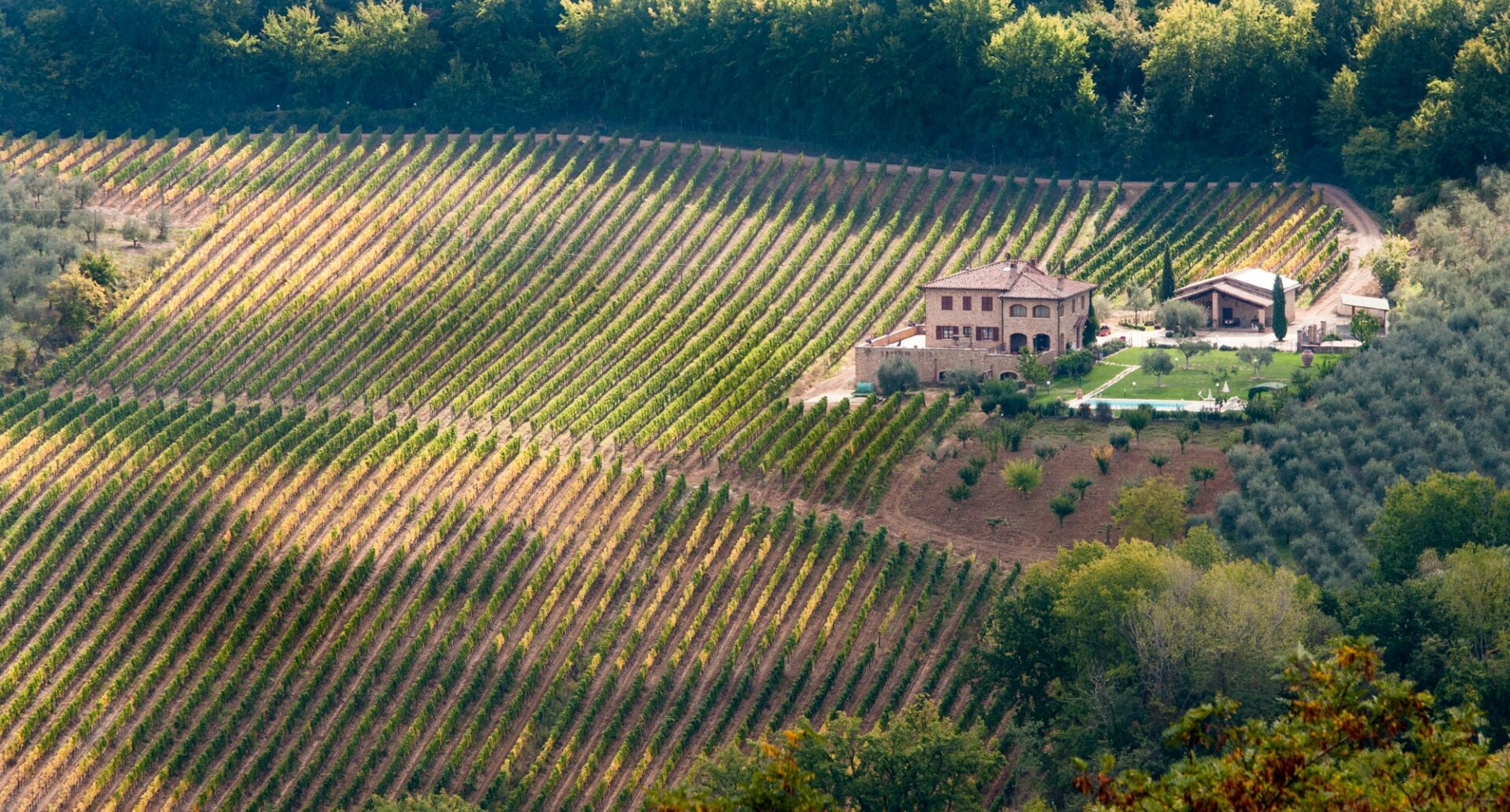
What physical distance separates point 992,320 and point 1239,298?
11435 millimetres

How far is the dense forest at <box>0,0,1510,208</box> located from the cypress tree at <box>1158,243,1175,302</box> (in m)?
13.7

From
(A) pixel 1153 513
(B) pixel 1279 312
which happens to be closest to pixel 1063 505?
(A) pixel 1153 513

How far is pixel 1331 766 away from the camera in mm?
37656

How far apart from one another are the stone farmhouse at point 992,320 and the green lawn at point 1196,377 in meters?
3.17

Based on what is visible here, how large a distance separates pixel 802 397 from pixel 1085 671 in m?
27.3

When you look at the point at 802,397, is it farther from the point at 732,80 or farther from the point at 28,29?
the point at 28,29

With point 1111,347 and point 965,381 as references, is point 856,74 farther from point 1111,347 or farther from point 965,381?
point 965,381

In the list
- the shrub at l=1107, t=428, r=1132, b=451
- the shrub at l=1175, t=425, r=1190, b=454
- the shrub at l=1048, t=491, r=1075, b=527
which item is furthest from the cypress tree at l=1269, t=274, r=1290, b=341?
the shrub at l=1048, t=491, r=1075, b=527

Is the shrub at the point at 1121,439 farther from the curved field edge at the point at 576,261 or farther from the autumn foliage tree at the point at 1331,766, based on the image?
the autumn foliage tree at the point at 1331,766

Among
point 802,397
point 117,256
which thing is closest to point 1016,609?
point 802,397

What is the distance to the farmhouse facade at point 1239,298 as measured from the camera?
313 feet

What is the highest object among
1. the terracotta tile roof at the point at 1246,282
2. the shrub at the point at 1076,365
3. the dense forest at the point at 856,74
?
the dense forest at the point at 856,74

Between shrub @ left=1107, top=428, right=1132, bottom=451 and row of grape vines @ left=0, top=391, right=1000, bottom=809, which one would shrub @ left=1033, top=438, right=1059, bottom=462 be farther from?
row of grape vines @ left=0, top=391, right=1000, bottom=809

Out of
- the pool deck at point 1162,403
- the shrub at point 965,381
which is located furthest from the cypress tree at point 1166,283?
the shrub at point 965,381
